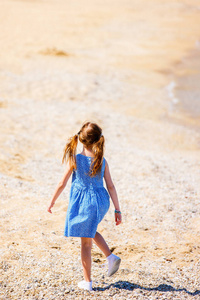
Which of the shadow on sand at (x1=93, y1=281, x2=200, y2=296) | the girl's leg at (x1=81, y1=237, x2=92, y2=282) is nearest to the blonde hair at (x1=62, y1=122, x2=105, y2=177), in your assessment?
the girl's leg at (x1=81, y1=237, x2=92, y2=282)

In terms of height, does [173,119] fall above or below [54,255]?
below

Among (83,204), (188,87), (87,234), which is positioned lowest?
(188,87)

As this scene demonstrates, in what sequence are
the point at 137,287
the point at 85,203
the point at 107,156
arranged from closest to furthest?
the point at 85,203, the point at 137,287, the point at 107,156

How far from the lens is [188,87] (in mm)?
14367

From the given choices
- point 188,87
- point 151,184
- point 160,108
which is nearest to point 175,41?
point 188,87

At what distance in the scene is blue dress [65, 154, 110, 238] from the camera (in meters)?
3.29

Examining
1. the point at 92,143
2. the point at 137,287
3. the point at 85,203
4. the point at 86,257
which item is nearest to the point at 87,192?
the point at 85,203

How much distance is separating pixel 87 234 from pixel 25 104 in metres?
7.17

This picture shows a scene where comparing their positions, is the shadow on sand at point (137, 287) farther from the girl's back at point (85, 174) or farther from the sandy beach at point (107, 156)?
the girl's back at point (85, 174)

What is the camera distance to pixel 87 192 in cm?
337

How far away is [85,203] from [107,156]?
4.07 meters

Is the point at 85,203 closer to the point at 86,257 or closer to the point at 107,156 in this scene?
the point at 86,257

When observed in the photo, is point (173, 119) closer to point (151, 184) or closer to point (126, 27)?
point (151, 184)

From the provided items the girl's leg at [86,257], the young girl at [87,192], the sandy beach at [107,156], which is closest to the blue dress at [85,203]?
the young girl at [87,192]
